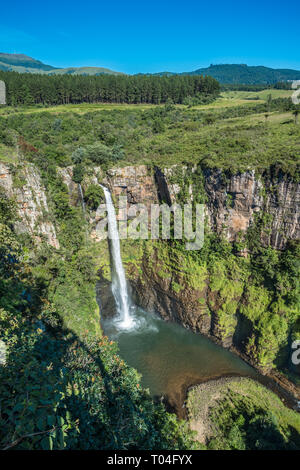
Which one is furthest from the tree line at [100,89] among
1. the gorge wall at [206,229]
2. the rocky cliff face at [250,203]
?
the rocky cliff face at [250,203]

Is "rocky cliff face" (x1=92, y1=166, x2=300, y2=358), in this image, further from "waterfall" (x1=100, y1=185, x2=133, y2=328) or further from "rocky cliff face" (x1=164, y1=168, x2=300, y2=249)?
"waterfall" (x1=100, y1=185, x2=133, y2=328)

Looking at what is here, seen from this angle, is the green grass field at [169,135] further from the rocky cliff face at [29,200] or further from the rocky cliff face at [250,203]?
the rocky cliff face at [29,200]

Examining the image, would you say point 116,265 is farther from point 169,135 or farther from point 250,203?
point 169,135

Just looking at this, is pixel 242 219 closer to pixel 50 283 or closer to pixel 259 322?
pixel 259 322

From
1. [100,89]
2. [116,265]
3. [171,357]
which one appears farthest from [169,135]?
[100,89]

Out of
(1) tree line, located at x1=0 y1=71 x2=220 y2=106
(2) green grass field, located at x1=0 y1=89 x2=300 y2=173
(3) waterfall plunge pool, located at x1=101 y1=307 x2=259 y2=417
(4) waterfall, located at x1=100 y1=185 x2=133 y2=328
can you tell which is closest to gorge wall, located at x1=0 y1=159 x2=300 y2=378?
(4) waterfall, located at x1=100 y1=185 x2=133 y2=328

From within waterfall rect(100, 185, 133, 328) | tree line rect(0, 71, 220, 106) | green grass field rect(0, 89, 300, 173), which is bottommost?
waterfall rect(100, 185, 133, 328)

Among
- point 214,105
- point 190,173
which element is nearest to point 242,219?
point 190,173
